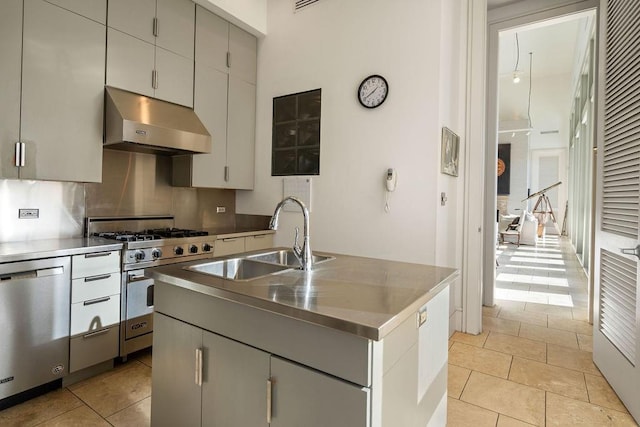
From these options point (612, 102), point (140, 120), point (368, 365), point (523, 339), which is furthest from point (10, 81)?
point (523, 339)

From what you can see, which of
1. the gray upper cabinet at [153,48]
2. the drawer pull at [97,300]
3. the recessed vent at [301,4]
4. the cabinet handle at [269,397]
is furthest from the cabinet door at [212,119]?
the cabinet handle at [269,397]

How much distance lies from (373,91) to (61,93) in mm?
2466

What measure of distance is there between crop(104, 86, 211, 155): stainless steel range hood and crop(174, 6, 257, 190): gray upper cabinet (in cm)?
25

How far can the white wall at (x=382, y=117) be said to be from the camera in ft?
9.60

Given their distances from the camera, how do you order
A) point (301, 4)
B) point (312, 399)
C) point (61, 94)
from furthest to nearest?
point (301, 4)
point (61, 94)
point (312, 399)

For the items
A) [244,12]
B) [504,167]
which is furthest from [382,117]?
[504,167]

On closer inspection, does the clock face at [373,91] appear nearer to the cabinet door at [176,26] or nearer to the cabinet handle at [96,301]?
the cabinet door at [176,26]

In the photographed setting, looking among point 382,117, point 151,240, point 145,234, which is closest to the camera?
point 151,240

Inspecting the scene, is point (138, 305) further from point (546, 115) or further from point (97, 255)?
point (546, 115)

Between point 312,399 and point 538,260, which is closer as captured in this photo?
point 312,399

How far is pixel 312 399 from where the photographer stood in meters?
1.12

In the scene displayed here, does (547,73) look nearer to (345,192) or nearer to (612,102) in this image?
(612,102)

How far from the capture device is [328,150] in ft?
11.5

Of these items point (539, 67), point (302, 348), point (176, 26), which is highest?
point (539, 67)
